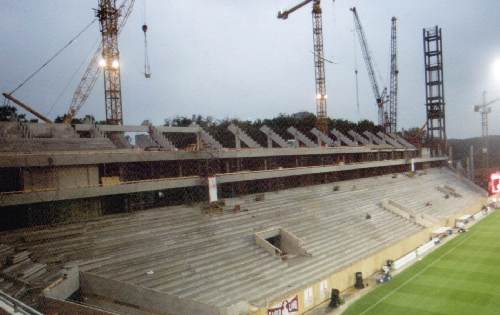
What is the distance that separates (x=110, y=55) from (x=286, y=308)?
132 ft

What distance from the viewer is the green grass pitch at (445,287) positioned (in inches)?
858

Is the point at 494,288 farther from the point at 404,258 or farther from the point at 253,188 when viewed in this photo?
the point at 253,188

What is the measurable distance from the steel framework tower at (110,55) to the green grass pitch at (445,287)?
3737cm

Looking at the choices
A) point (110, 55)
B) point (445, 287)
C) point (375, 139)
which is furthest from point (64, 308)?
point (375, 139)

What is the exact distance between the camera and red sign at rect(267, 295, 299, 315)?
774 inches

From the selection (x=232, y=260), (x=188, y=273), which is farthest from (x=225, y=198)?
(x=188, y=273)

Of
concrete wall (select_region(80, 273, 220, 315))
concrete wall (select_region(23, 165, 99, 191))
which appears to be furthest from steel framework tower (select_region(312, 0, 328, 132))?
concrete wall (select_region(80, 273, 220, 315))

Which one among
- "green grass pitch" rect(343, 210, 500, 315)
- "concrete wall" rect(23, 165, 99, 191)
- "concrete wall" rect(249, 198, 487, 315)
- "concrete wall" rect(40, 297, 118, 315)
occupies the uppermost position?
"concrete wall" rect(23, 165, 99, 191)

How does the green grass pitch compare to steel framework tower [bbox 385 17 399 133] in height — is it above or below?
below

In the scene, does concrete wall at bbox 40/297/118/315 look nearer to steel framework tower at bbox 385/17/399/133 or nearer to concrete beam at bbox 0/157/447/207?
concrete beam at bbox 0/157/447/207

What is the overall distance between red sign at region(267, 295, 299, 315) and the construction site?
0.32 ft

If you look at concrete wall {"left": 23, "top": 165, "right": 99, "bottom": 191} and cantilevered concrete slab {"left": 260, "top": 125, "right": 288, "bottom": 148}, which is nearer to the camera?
concrete wall {"left": 23, "top": 165, "right": 99, "bottom": 191}

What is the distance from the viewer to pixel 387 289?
2511cm

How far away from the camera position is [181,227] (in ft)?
86.5
